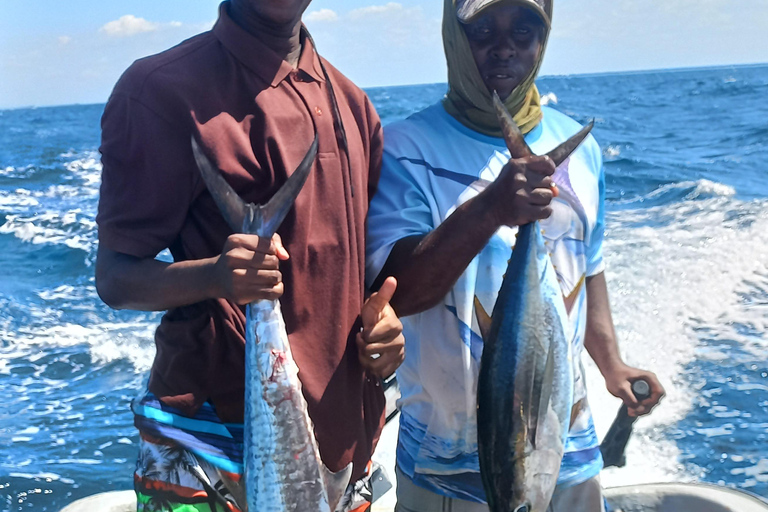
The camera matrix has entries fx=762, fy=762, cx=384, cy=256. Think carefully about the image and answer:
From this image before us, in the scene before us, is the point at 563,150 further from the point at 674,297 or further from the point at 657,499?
the point at 674,297

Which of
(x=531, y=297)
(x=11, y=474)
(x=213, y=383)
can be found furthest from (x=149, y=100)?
(x=11, y=474)

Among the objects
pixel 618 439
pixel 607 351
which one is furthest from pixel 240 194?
pixel 618 439

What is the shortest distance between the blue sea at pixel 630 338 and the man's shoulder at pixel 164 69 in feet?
13.0

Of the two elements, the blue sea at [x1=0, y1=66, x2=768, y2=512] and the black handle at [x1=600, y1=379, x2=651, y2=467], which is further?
the blue sea at [x1=0, y1=66, x2=768, y2=512]

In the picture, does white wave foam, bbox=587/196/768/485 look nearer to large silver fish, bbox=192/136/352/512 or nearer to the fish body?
the fish body

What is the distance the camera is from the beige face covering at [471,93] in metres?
2.08

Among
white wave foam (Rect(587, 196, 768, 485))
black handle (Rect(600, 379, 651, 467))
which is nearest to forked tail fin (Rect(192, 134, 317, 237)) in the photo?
black handle (Rect(600, 379, 651, 467))

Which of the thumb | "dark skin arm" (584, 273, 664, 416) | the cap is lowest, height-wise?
"dark skin arm" (584, 273, 664, 416)

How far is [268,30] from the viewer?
1.75 meters

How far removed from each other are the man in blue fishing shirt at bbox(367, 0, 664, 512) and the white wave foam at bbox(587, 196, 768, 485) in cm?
290

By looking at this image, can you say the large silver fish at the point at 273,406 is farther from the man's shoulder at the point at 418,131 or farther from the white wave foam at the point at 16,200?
the white wave foam at the point at 16,200

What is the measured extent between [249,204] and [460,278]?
2.18 feet

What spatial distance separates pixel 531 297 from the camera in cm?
180

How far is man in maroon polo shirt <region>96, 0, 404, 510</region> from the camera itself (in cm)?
157
